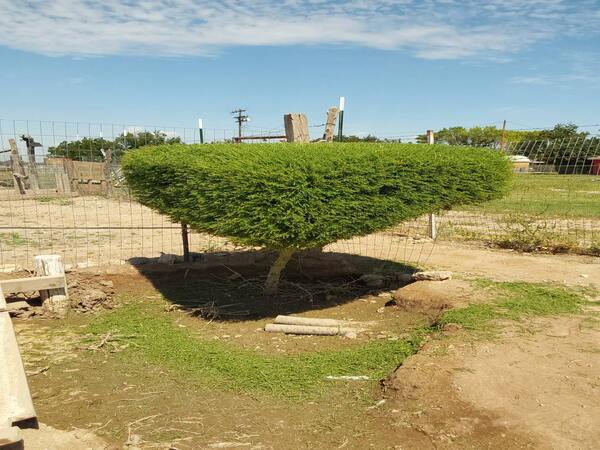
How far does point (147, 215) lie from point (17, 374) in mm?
11944

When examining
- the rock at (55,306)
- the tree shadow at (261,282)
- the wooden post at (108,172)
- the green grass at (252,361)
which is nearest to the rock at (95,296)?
the rock at (55,306)

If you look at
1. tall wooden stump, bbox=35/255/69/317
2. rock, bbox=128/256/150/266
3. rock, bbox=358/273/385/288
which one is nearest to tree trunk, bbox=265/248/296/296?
rock, bbox=358/273/385/288

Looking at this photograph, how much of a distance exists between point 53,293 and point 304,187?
3491mm

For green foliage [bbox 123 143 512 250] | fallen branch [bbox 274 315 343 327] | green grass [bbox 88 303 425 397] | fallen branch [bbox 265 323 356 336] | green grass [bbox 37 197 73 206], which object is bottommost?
green grass [bbox 88 303 425 397]

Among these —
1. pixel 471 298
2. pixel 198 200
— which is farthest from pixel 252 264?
pixel 471 298

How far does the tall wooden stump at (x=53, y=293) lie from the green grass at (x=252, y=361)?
67 cm

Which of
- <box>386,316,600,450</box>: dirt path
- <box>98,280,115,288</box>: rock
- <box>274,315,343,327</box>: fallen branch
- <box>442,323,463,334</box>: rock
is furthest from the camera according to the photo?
<box>98,280,115,288</box>: rock

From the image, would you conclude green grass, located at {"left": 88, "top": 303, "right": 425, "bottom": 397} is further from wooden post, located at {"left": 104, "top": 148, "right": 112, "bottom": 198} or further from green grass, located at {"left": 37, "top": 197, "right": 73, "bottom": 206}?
wooden post, located at {"left": 104, "top": 148, "right": 112, "bottom": 198}

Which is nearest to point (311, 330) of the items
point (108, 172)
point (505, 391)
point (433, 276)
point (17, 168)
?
point (433, 276)

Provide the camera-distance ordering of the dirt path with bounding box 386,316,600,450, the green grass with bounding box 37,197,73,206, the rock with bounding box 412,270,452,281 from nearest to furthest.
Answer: the dirt path with bounding box 386,316,600,450, the rock with bounding box 412,270,452,281, the green grass with bounding box 37,197,73,206

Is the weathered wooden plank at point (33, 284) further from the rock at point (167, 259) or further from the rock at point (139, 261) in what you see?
the rock at point (167, 259)

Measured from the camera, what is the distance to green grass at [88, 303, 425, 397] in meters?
4.66

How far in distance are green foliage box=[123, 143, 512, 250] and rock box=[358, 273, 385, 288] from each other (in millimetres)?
1712

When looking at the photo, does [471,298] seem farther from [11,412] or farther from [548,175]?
[548,175]
